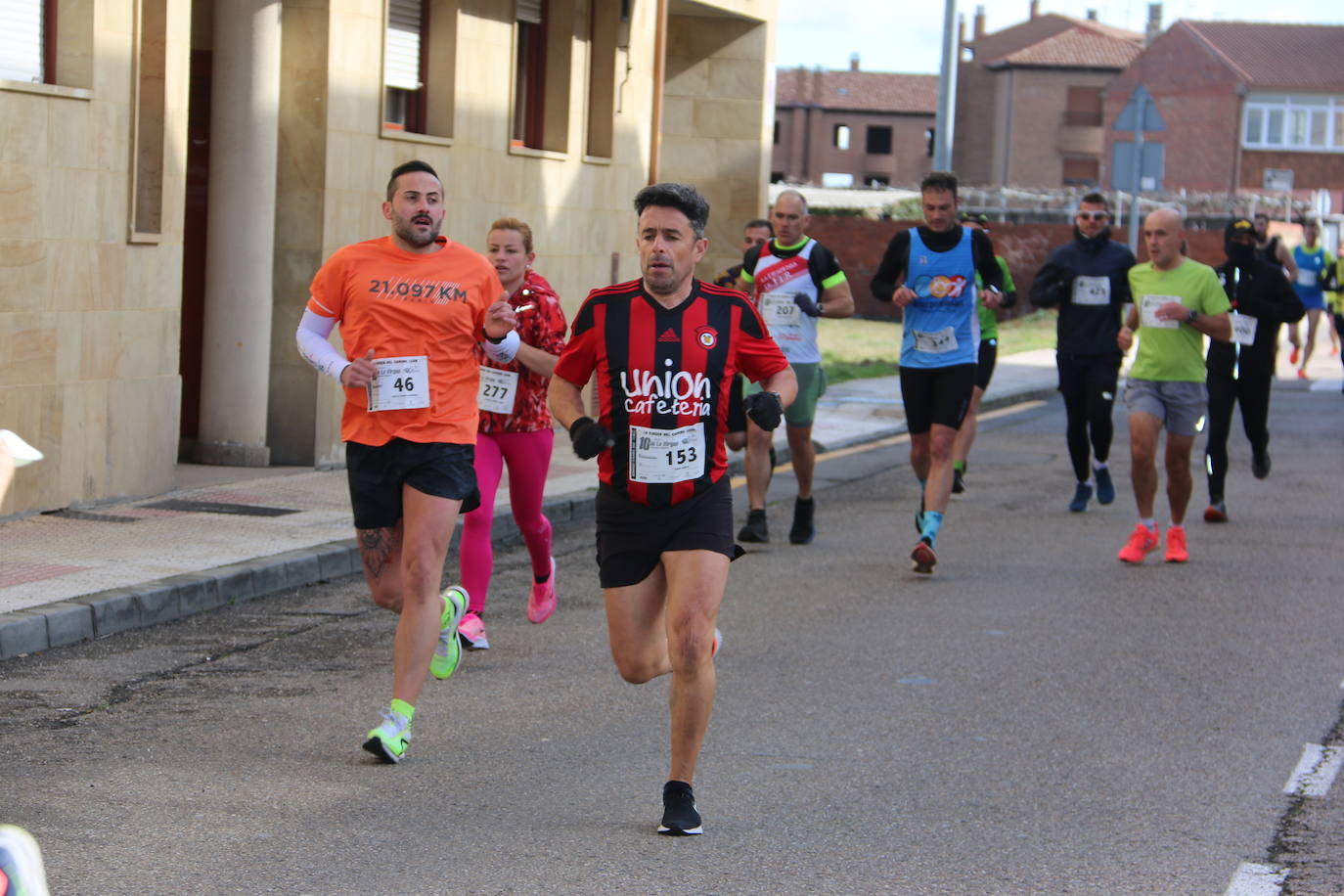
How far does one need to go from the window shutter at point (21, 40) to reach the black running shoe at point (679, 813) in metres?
7.09

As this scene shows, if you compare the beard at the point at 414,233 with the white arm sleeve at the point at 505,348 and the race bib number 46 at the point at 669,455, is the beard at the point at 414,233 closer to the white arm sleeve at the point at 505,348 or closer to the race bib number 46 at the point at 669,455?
the white arm sleeve at the point at 505,348

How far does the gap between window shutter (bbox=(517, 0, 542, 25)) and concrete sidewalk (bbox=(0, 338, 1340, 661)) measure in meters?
4.38

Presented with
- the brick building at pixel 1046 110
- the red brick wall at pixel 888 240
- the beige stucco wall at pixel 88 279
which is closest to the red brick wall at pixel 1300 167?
the brick building at pixel 1046 110

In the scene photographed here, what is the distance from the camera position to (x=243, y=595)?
365 inches

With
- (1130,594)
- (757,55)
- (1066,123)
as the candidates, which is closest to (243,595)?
(1130,594)

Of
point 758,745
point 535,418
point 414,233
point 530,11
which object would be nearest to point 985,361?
Result: point 530,11

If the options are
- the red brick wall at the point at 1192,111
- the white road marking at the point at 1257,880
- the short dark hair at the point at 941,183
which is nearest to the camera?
the white road marking at the point at 1257,880

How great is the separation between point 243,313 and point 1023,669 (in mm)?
7143

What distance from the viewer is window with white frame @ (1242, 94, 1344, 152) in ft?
243

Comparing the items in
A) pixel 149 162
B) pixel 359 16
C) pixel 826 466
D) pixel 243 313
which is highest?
pixel 359 16

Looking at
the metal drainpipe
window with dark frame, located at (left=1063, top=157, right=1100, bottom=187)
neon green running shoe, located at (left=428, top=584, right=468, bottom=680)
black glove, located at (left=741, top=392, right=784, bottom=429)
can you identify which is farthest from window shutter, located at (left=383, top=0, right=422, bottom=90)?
window with dark frame, located at (left=1063, top=157, right=1100, bottom=187)

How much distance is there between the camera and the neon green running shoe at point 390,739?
625 centimetres

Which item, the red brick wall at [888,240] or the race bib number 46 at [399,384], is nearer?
the race bib number 46 at [399,384]

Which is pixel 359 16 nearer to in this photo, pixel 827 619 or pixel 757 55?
pixel 827 619
